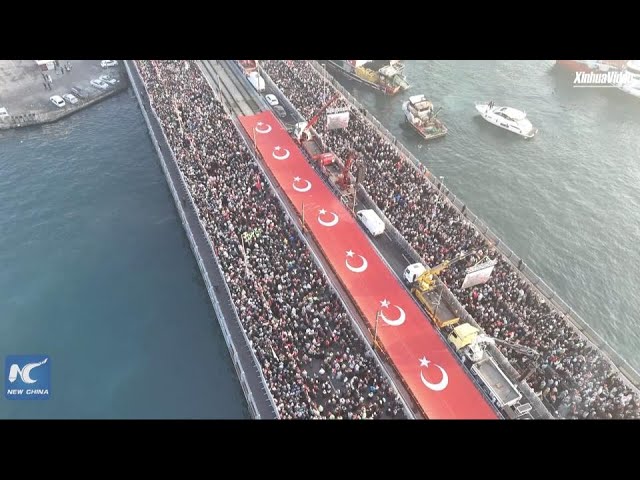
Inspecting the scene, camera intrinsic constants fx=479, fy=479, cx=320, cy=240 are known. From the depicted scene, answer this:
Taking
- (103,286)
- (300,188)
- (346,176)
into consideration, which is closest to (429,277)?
(346,176)

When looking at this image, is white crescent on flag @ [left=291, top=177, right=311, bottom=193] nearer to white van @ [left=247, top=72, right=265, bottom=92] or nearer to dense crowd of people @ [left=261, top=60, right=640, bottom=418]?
dense crowd of people @ [left=261, top=60, right=640, bottom=418]

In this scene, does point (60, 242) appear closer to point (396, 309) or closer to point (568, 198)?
point (396, 309)

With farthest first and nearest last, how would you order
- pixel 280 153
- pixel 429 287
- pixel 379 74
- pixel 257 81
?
1. pixel 379 74
2. pixel 257 81
3. pixel 280 153
4. pixel 429 287

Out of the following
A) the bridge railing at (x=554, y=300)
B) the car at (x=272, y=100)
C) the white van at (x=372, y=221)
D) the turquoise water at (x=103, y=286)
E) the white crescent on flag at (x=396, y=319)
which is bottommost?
the turquoise water at (x=103, y=286)

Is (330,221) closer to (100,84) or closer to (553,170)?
(553,170)

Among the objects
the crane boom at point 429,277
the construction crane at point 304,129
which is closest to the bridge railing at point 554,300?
the crane boom at point 429,277

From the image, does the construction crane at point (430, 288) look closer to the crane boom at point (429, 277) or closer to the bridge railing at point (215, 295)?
the crane boom at point (429, 277)
